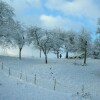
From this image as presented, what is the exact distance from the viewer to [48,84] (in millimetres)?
35844

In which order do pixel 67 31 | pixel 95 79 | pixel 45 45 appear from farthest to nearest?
pixel 67 31 → pixel 45 45 → pixel 95 79

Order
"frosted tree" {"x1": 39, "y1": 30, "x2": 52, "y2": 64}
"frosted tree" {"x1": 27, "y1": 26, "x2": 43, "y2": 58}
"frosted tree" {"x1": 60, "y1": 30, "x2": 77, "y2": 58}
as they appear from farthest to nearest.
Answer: "frosted tree" {"x1": 60, "y1": 30, "x2": 77, "y2": 58}, "frosted tree" {"x1": 27, "y1": 26, "x2": 43, "y2": 58}, "frosted tree" {"x1": 39, "y1": 30, "x2": 52, "y2": 64}

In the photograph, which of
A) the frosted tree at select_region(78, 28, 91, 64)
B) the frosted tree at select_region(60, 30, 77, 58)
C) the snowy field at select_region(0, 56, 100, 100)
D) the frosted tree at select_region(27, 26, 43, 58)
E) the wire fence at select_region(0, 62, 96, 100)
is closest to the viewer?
the snowy field at select_region(0, 56, 100, 100)

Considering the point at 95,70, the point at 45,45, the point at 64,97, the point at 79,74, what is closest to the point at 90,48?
the point at 45,45

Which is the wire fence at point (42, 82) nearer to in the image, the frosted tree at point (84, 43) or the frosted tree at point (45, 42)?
the frosted tree at point (45, 42)

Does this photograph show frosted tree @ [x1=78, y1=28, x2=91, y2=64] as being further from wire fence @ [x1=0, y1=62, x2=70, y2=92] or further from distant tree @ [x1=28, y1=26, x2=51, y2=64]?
wire fence @ [x1=0, y1=62, x2=70, y2=92]

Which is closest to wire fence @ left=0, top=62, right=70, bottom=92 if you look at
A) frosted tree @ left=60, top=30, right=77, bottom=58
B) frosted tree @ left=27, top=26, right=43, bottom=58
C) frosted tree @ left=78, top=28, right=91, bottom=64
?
frosted tree @ left=27, top=26, right=43, bottom=58

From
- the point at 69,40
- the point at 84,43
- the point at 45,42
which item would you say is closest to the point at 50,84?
the point at 45,42

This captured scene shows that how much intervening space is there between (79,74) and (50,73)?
5.67m

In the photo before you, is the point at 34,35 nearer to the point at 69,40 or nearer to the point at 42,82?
the point at 69,40

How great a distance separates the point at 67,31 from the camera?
97.8 metres

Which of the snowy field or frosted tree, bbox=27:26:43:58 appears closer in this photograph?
the snowy field

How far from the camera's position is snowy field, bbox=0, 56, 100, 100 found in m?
22.3

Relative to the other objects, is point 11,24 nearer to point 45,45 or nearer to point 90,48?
point 45,45
